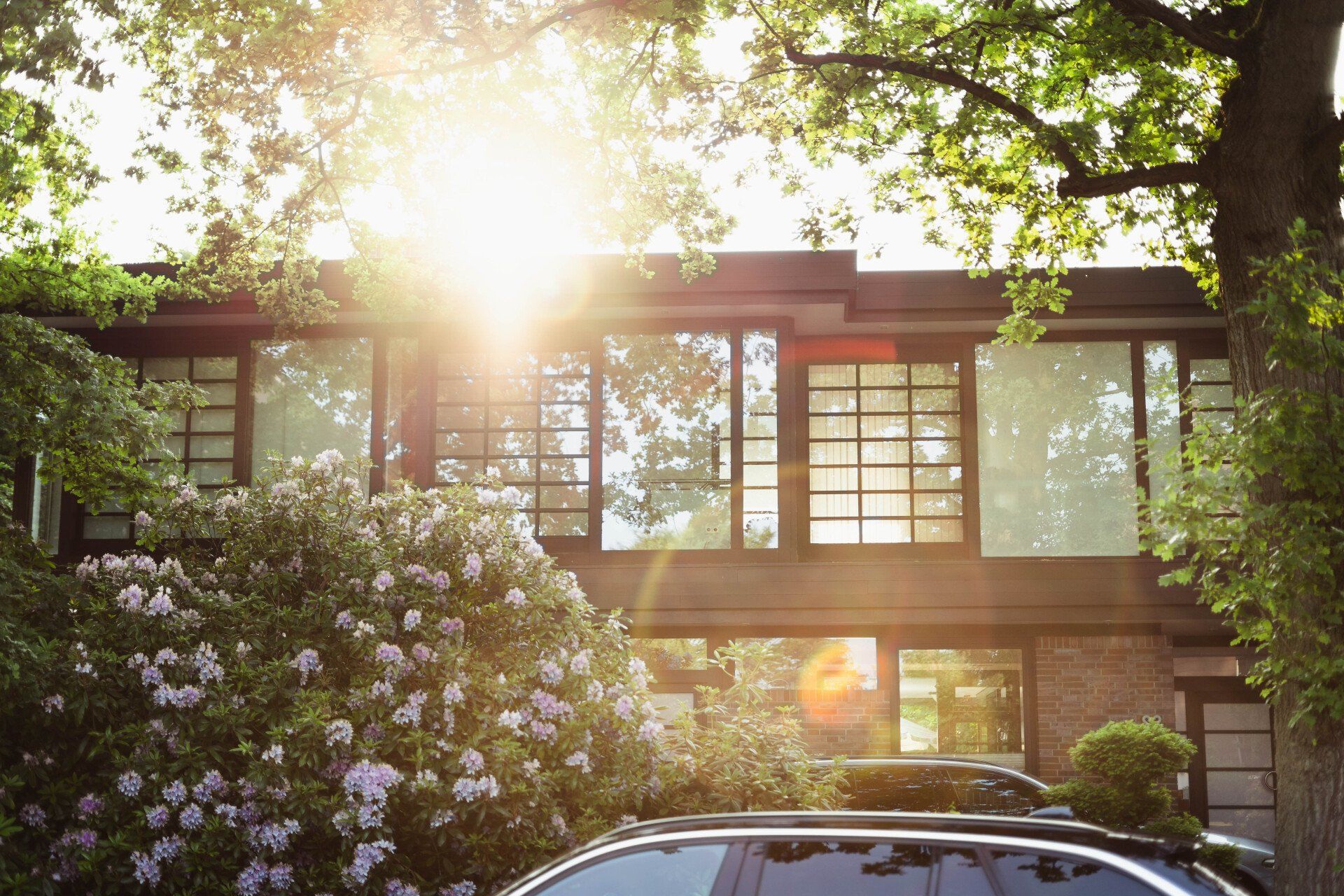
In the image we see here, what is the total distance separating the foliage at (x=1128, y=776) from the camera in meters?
12.4

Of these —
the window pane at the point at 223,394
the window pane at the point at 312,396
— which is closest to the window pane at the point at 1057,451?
the window pane at the point at 312,396

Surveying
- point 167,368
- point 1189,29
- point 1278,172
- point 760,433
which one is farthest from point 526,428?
point 1278,172

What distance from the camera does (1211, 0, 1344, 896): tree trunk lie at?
7.97 metres

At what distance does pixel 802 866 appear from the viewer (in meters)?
3.81

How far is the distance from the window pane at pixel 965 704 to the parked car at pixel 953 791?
4091 mm

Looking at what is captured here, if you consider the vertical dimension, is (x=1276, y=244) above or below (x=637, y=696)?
above

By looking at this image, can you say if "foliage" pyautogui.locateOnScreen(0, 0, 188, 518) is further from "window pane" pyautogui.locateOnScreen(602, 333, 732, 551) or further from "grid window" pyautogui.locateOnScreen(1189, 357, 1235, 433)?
"grid window" pyautogui.locateOnScreen(1189, 357, 1235, 433)

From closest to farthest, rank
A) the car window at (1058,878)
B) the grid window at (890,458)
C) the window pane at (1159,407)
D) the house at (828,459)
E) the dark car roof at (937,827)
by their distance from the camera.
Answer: the car window at (1058,878) < the dark car roof at (937,827) < the house at (828,459) < the window pane at (1159,407) < the grid window at (890,458)

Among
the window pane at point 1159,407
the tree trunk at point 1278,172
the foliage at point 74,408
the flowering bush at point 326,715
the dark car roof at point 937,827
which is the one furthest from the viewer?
the window pane at point 1159,407

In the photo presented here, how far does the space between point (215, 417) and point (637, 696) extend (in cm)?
994

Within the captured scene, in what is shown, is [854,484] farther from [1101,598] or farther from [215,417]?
[215,417]

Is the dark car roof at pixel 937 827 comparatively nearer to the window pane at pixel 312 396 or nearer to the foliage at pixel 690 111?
the foliage at pixel 690 111

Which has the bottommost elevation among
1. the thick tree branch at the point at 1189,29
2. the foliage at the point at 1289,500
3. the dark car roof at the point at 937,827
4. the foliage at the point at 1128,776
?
the foliage at the point at 1128,776

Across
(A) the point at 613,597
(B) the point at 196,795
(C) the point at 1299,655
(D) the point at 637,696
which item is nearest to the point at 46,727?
(B) the point at 196,795
